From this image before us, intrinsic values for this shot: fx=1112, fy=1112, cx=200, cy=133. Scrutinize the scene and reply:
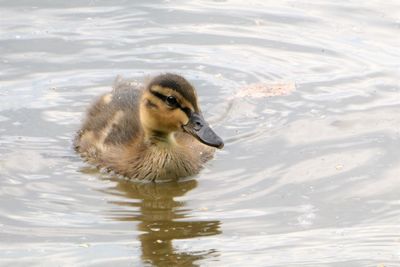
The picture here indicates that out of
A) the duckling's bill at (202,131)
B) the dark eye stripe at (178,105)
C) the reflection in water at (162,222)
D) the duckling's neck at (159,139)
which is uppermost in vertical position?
the dark eye stripe at (178,105)

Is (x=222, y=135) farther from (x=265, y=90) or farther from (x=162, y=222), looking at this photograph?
(x=162, y=222)

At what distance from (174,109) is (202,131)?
0.29 meters

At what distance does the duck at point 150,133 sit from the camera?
7.00 m

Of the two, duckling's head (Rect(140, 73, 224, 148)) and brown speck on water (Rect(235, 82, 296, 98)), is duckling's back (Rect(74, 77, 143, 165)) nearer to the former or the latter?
duckling's head (Rect(140, 73, 224, 148))

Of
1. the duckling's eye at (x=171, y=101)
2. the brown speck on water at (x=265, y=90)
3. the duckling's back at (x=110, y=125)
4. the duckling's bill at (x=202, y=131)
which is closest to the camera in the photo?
the duckling's bill at (x=202, y=131)

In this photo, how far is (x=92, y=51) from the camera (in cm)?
917

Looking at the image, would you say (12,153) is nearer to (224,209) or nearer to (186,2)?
(224,209)

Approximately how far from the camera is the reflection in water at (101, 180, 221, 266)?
5707 millimetres

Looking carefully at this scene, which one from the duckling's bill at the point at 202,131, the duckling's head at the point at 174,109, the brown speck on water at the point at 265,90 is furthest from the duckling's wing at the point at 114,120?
the brown speck on water at the point at 265,90

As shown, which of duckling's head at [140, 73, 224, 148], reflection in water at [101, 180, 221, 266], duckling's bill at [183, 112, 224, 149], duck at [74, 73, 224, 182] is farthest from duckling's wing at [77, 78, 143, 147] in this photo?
duckling's bill at [183, 112, 224, 149]

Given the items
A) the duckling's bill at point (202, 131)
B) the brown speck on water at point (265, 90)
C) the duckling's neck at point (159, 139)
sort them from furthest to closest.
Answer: the brown speck on water at point (265, 90) → the duckling's neck at point (159, 139) → the duckling's bill at point (202, 131)

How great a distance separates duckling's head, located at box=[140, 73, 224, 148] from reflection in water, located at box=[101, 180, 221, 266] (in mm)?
379

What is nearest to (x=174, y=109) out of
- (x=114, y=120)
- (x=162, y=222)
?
(x=114, y=120)

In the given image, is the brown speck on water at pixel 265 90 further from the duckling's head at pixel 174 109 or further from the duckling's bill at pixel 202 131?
the duckling's bill at pixel 202 131
